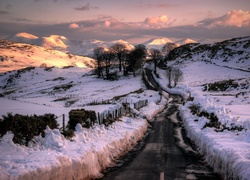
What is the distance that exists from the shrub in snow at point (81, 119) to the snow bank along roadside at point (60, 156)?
50 centimetres

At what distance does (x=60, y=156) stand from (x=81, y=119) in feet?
17.4

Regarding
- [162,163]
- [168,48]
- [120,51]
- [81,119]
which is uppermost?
[168,48]

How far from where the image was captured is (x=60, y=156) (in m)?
9.98

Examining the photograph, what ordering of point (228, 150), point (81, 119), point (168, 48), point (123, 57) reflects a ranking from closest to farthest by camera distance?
point (228, 150) < point (81, 119) < point (123, 57) < point (168, 48)

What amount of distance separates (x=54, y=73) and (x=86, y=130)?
424 ft

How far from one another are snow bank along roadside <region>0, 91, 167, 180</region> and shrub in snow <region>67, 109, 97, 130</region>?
19.6 inches

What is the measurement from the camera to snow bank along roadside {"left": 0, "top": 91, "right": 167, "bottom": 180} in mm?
8438

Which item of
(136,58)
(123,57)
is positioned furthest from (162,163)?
(123,57)

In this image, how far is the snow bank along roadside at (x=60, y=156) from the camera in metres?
8.44

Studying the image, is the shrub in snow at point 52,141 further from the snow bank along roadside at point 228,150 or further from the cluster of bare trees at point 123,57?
the cluster of bare trees at point 123,57

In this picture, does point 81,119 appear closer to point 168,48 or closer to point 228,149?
point 228,149

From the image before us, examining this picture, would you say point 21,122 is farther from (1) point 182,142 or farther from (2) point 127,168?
(1) point 182,142

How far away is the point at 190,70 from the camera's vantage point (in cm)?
11019

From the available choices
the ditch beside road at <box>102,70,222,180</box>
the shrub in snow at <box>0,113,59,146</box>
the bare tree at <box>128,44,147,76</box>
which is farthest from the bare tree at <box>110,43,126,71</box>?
the shrub in snow at <box>0,113,59,146</box>
